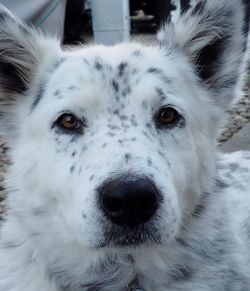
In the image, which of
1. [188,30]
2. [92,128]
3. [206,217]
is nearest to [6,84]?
[92,128]

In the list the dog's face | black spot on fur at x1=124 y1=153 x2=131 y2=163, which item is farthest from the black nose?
black spot on fur at x1=124 y1=153 x2=131 y2=163

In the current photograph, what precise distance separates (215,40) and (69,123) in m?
1.04

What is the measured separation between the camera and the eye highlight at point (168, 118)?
138 inches

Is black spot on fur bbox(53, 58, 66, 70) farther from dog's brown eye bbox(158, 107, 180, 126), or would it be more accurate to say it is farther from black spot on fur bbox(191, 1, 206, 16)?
black spot on fur bbox(191, 1, 206, 16)

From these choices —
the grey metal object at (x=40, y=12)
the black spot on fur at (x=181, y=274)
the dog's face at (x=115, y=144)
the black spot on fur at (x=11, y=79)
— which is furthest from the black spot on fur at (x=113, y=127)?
the grey metal object at (x=40, y=12)

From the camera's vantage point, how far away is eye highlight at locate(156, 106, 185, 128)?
3.50 metres

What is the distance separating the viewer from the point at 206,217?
12.1ft

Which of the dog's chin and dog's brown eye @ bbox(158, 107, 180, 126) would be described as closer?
the dog's chin

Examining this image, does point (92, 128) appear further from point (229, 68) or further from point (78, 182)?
point (229, 68)

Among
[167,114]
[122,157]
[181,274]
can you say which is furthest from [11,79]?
[181,274]

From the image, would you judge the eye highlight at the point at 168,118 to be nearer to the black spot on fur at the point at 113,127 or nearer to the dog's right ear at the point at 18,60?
the black spot on fur at the point at 113,127

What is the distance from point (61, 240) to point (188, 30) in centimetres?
138

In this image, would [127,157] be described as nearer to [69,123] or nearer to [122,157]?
[122,157]

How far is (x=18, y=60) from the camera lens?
3750 mm
